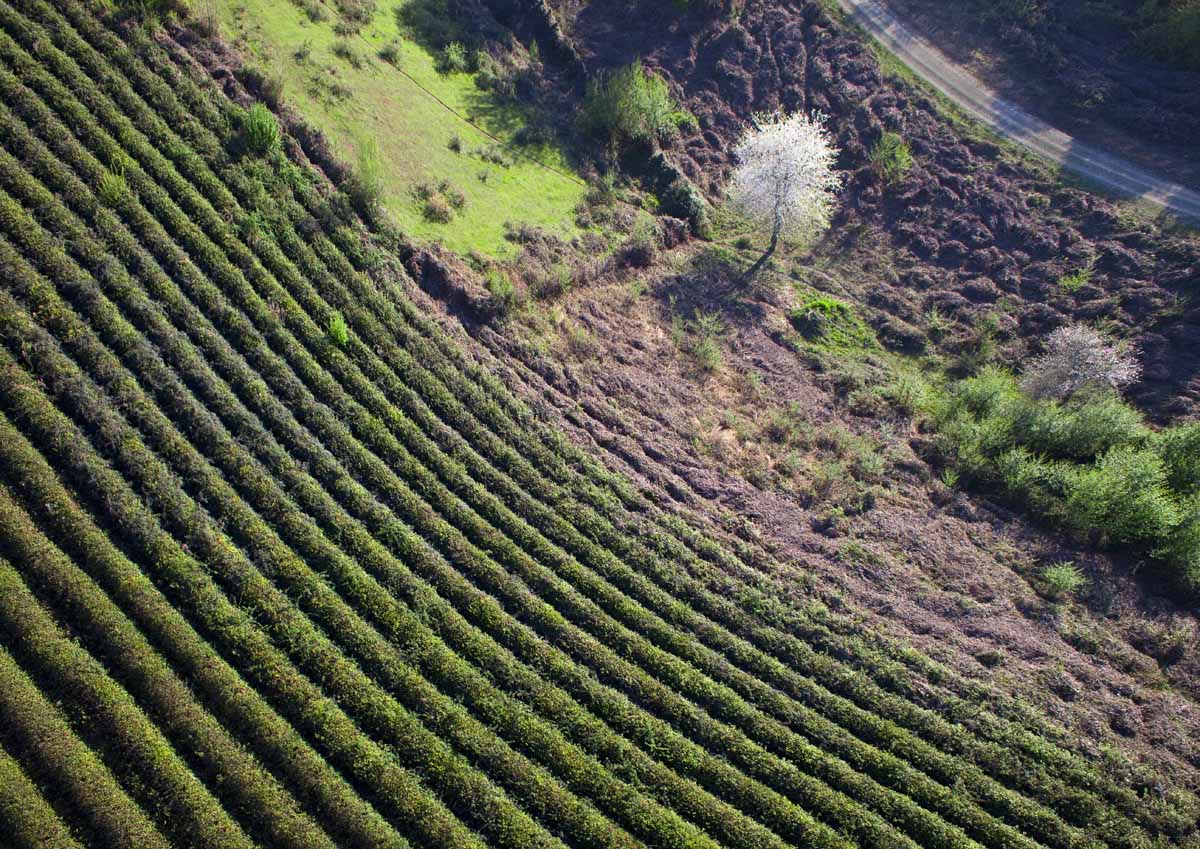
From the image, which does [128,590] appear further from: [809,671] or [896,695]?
[896,695]

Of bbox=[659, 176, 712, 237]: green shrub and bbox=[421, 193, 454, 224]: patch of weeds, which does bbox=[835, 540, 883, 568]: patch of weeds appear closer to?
bbox=[659, 176, 712, 237]: green shrub

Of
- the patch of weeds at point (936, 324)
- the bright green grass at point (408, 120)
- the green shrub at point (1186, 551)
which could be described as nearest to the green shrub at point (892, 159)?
the patch of weeds at point (936, 324)

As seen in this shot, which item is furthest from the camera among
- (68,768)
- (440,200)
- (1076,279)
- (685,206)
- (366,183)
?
(685,206)

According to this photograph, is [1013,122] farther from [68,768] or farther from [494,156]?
[68,768]

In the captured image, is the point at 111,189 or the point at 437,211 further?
the point at 437,211

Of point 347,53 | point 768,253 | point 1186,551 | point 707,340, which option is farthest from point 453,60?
point 1186,551

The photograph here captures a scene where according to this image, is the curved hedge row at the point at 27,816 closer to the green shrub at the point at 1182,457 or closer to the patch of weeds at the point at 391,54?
the patch of weeds at the point at 391,54

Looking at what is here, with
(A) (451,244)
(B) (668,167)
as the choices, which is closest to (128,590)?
(A) (451,244)
